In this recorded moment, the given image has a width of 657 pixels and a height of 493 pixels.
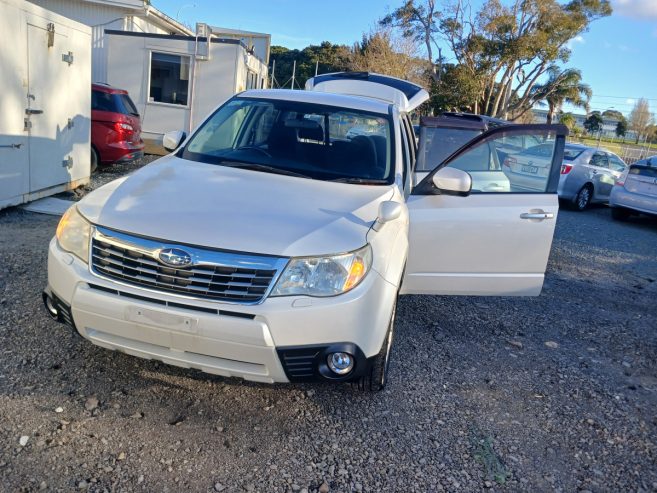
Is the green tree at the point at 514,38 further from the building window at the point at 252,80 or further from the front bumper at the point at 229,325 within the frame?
the front bumper at the point at 229,325

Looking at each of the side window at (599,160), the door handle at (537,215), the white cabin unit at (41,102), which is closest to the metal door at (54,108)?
the white cabin unit at (41,102)

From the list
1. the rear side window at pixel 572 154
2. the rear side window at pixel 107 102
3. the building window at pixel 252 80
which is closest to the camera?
the rear side window at pixel 107 102

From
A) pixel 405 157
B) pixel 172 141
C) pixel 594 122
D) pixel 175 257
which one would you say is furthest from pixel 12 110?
pixel 594 122

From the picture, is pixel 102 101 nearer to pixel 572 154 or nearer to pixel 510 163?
pixel 510 163

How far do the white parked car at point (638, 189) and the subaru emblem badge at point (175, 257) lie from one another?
1107 cm

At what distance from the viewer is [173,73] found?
14672 millimetres

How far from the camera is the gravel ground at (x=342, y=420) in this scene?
8.70 ft

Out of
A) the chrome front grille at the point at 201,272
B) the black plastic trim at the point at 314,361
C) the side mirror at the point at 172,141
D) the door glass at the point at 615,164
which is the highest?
the side mirror at the point at 172,141

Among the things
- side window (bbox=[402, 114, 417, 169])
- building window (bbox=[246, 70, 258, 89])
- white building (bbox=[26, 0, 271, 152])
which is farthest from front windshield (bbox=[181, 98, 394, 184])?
building window (bbox=[246, 70, 258, 89])

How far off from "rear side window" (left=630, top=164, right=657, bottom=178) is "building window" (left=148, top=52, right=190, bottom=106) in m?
10.7

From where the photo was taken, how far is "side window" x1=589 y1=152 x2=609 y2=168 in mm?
13273

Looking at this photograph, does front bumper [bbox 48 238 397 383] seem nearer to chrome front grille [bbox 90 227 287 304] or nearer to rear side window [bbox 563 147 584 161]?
chrome front grille [bbox 90 227 287 304]

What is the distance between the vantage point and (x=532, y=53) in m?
31.9

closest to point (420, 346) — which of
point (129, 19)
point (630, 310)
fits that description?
point (630, 310)
